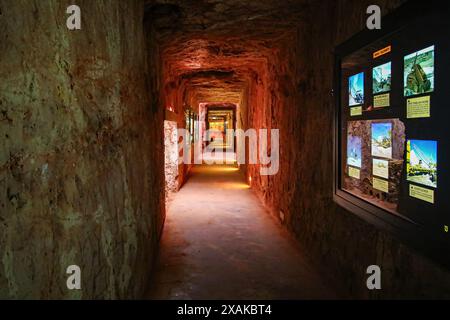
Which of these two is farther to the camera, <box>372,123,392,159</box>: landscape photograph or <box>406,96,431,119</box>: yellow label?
<box>372,123,392,159</box>: landscape photograph

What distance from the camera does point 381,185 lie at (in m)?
2.36

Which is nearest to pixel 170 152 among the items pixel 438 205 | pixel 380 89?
pixel 380 89

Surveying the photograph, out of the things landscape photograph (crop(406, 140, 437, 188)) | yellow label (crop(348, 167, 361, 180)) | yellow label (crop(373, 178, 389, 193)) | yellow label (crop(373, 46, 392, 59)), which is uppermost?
yellow label (crop(373, 46, 392, 59))

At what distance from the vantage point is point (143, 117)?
362 centimetres

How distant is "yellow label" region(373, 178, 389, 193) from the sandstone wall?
198cm

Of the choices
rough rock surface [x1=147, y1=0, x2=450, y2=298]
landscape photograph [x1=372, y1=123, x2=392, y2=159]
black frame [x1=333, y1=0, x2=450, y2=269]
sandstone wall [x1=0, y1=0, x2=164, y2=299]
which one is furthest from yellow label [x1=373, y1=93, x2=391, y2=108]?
sandstone wall [x1=0, y1=0, x2=164, y2=299]

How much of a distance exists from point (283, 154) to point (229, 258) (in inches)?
86.0

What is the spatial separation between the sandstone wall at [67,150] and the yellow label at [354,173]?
196cm

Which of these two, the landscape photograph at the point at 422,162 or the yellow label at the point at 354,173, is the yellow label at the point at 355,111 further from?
the landscape photograph at the point at 422,162

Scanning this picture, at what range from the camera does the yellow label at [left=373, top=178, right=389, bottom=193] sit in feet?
7.50

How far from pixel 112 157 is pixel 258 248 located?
2892mm

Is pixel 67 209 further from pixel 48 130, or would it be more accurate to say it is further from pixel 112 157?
pixel 112 157

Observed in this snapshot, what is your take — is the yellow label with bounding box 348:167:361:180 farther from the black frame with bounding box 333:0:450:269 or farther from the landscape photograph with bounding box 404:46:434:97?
the landscape photograph with bounding box 404:46:434:97
